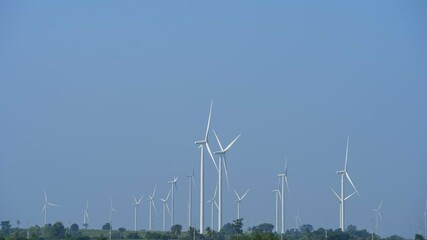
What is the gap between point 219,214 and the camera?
133 meters

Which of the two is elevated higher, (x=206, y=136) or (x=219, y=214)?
(x=206, y=136)

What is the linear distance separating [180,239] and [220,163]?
54.5 m

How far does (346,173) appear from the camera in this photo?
174000 millimetres

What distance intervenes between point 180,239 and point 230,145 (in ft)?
175

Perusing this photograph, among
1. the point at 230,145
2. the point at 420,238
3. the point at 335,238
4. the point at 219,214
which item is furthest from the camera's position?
the point at 335,238

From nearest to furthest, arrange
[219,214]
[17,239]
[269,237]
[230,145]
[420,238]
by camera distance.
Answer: [269,237] → [219,214] → [230,145] → [17,239] → [420,238]

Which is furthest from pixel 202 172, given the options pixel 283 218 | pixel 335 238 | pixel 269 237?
pixel 335 238

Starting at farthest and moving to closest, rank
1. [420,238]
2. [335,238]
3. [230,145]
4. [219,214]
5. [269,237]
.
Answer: [335,238], [420,238], [230,145], [219,214], [269,237]

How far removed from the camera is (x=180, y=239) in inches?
7534

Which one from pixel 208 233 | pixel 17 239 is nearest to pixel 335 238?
pixel 208 233

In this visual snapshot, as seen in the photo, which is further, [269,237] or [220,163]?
[220,163]

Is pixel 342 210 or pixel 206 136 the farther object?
pixel 342 210

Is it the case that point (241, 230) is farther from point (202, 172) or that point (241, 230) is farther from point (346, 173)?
point (202, 172)

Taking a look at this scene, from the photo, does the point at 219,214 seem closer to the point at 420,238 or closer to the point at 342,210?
the point at 342,210
